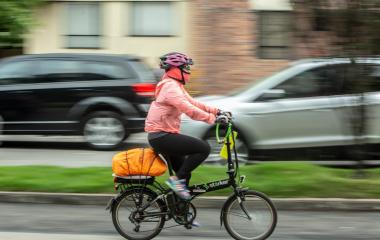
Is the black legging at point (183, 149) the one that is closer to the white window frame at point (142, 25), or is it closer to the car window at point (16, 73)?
the car window at point (16, 73)

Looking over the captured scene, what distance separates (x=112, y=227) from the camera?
675cm

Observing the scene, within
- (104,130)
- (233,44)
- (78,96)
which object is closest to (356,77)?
Result: (104,130)

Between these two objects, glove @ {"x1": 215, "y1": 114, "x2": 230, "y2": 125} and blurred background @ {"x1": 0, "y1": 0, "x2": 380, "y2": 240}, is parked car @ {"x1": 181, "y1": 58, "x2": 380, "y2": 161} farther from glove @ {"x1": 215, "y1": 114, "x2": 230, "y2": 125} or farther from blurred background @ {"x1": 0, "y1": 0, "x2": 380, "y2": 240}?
glove @ {"x1": 215, "y1": 114, "x2": 230, "y2": 125}

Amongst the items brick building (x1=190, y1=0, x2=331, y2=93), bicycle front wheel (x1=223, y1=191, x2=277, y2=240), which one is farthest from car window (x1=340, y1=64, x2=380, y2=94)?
brick building (x1=190, y1=0, x2=331, y2=93)

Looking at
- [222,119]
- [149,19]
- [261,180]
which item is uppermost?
[149,19]

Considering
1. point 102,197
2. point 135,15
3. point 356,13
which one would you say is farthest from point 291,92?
point 135,15

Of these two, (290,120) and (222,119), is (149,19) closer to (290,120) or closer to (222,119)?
(290,120)

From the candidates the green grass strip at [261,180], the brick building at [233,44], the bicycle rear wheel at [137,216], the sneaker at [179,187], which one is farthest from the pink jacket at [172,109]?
the brick building at [233,44]

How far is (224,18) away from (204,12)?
55 centimetres

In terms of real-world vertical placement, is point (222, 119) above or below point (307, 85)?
above

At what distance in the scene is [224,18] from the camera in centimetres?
1709

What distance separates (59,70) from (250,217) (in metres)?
7.21

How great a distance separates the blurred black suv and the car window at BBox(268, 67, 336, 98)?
→ 3041mm

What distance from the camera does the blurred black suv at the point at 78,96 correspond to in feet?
39.2
